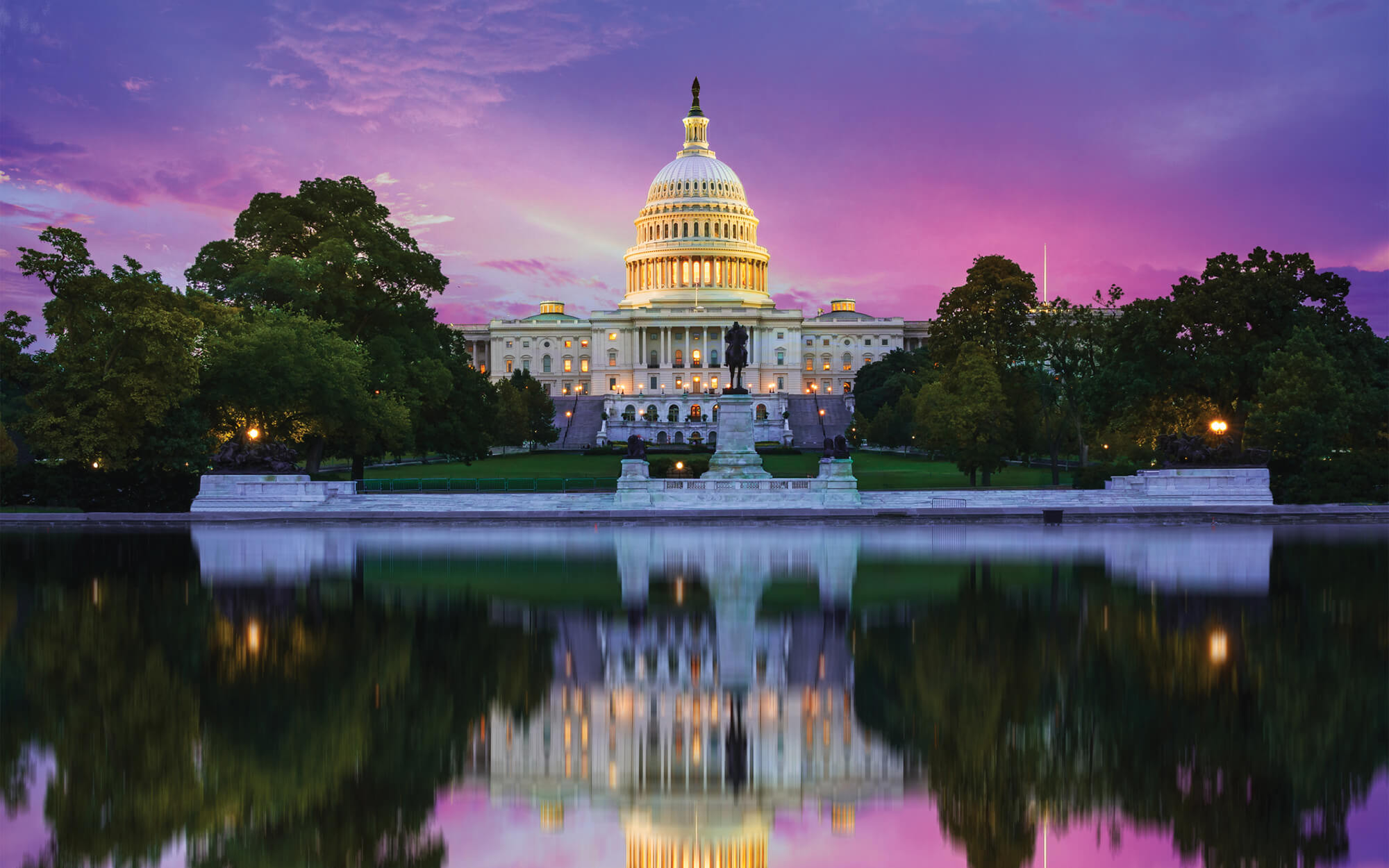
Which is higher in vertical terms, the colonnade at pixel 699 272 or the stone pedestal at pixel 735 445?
the colonnade at pixel 699 272

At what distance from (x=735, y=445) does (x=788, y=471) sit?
18933 mm

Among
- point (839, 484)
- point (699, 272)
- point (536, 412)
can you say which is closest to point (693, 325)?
point (699, 272)

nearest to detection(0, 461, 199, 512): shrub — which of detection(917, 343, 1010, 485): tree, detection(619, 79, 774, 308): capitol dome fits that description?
detection(917, 343, 1010, 485): tree

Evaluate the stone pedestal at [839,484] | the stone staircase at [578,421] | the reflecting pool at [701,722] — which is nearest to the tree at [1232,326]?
the stone pedestal at [839,484]

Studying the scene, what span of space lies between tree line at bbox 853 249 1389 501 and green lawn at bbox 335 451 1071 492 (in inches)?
73.9

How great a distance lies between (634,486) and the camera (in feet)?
139

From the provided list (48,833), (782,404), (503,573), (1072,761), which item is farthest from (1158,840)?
(782,404)

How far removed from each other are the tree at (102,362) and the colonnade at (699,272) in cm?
11494

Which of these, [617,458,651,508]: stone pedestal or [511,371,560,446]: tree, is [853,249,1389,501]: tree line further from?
[511,371,560,446]: tree

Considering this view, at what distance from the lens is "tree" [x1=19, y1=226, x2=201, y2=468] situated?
133ft

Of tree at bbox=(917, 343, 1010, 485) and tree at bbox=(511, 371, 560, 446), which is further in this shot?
tree at bbox=(511, 371, 560, 446)

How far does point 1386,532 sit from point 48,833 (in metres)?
32.8

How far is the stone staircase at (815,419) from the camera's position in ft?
340

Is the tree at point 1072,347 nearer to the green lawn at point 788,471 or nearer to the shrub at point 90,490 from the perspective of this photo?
the green lawn at point 788,471
